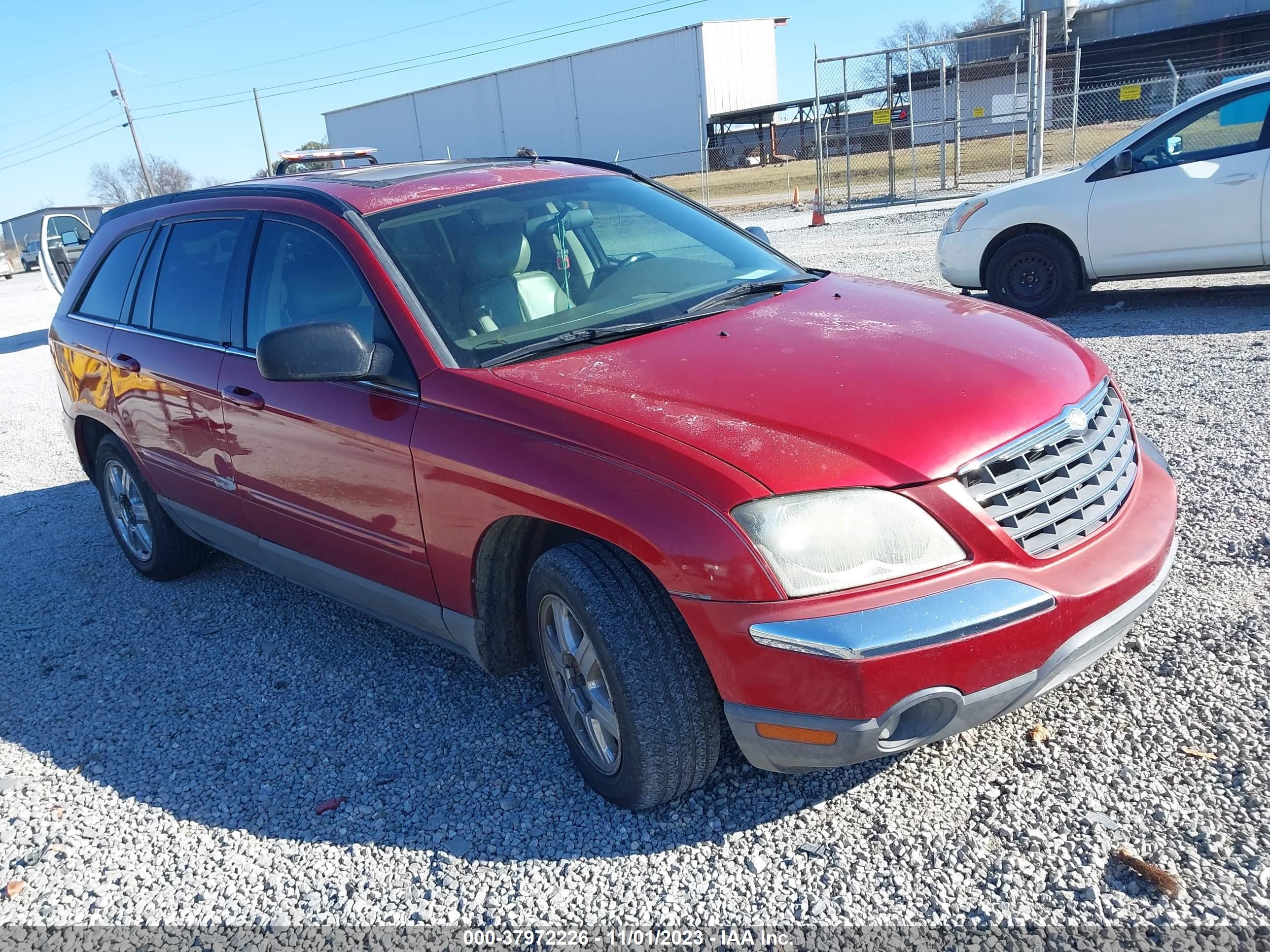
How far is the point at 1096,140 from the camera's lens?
25078 mm

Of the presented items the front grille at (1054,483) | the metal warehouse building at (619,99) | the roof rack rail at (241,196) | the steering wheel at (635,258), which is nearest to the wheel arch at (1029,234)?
the steering wheel at (635,258)

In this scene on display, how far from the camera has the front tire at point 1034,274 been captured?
8211mm

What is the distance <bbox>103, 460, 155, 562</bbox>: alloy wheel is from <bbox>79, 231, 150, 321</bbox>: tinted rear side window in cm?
77

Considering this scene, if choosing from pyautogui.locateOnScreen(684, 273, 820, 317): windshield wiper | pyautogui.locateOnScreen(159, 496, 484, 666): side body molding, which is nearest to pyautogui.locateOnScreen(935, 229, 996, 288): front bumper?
pyautogui.locateOnScreen(684, 273, 820, 317): windshield wiper

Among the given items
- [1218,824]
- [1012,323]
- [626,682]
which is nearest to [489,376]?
[626,682]

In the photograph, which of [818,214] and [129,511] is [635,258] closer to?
[129,511]

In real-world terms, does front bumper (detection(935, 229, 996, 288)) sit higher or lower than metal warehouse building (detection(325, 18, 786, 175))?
lower

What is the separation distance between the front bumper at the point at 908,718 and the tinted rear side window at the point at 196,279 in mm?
2757

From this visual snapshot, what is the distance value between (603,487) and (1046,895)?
1.44 metres

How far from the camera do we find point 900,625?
7.58 feet

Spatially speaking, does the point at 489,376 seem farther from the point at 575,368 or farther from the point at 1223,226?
the point at 1223,226

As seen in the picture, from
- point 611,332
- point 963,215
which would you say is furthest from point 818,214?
point 611,332

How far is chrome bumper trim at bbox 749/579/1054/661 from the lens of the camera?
229cm

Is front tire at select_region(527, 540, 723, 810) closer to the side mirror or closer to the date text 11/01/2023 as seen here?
the date text 11/01/2023
